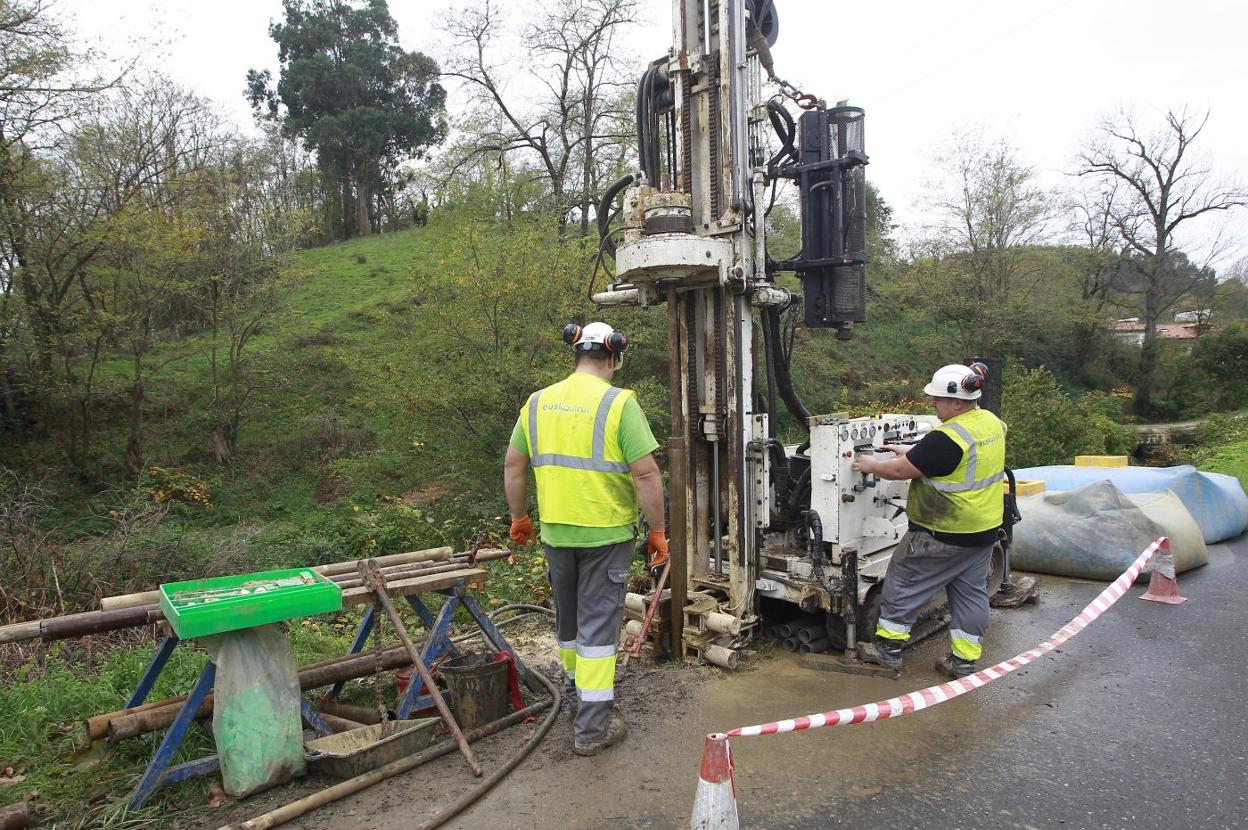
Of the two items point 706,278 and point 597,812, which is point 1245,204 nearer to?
point 706,278

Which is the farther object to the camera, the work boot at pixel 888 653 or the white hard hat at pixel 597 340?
the work boot at pixel 888 653

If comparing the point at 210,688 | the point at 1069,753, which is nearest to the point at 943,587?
the point at 1069,753

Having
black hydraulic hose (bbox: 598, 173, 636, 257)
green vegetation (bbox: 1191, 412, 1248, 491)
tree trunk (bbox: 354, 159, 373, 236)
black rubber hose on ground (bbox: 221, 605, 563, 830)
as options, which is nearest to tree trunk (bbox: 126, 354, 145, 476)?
black hydraulic hose (bbox: 598, 173, 636, 257)

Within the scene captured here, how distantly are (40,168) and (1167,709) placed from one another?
16.3 metres

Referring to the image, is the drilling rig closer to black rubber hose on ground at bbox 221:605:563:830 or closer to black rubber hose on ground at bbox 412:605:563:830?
black rubber hose on ground at bbox 412:605:563:830

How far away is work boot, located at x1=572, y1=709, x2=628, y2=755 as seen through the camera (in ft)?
11.8

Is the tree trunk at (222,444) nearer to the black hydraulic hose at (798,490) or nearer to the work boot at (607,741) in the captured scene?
the black hydraulic hose at (798,490)

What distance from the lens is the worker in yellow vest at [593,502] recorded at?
3.64 meters

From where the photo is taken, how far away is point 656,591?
4.79 meters

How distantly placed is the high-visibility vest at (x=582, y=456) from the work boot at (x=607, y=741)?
99cm

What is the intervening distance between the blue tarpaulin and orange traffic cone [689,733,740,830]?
20.8 feet

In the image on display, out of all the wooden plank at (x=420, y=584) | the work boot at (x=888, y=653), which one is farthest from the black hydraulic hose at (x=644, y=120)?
the work boot at (x=888, y=653)

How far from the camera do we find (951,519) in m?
4.43

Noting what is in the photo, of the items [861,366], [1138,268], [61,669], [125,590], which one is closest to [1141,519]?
[61,669]
